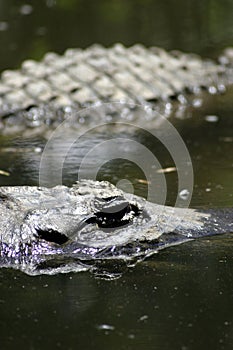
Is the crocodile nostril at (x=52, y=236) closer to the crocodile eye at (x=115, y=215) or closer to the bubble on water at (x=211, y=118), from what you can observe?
the crocodile eye at (x=115, y=215)

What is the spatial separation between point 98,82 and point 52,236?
362 centimetres

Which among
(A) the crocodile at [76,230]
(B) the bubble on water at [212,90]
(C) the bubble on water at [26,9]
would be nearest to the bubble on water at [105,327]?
(A) the crocodile at [76,230]

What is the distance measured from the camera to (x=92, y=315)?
3.31 meters

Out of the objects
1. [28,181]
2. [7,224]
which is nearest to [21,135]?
[28,181]

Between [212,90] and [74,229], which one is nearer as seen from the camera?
[74,229]

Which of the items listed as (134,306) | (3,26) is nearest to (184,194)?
(134,306)

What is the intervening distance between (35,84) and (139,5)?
4.01 meters

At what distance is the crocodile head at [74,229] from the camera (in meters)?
3.79

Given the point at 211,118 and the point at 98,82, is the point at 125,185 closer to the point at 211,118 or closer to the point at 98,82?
the point at 211,118

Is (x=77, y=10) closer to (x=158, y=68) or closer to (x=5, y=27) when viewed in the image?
(x=5, y=27)

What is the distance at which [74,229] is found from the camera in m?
3.82

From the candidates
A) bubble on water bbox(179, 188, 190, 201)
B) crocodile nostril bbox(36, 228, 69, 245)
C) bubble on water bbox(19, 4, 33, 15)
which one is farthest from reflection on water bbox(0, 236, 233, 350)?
bubble on water bbox(19, 4, 33, 15)

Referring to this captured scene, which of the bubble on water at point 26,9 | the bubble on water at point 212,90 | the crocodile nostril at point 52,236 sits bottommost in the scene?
the crocodile nostril at point 52,236

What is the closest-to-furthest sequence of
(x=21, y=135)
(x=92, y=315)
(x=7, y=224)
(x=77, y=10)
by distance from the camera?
(x=92, y=315) → (x=7, y=224) → (x=21, y=135) → (x=77, y=10)
